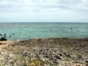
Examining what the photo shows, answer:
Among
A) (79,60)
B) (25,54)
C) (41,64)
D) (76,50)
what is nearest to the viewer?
(41,64)

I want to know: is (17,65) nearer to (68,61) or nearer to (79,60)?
(68,61)

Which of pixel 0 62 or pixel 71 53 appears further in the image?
pixel 71 53

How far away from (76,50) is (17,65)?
24.9 ft

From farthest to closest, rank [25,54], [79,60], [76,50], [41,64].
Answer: [76,50], [25,54], [79,60], [41,64]

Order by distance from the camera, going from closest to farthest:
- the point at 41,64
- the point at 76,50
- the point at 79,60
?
the point at 41,64 → the point at 79,60 → the point at 76,50

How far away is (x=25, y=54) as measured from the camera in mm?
19219

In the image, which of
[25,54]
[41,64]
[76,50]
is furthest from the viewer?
[76,50]

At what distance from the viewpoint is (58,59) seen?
1739 cm

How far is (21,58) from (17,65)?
1.82 meters

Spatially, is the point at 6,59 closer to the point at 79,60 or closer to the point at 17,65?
the point at 17,65

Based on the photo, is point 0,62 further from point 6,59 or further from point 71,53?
point 71,53

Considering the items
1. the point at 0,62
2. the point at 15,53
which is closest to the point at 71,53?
the point at 15,53

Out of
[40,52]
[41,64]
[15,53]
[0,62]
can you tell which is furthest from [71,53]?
[0,62]

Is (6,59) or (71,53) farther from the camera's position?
(71,53)
